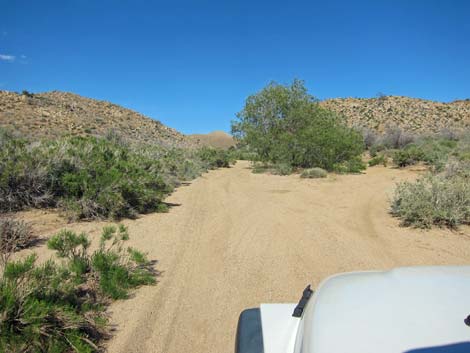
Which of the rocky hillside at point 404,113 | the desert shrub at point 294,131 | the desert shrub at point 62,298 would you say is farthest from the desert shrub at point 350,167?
the rocky hillside at point 404,113

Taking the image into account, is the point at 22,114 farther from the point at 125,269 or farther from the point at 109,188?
the point at 125,269

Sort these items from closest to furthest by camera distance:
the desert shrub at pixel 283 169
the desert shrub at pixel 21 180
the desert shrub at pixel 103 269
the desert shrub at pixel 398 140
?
1. the desert shrub at pixel 103 269
2. the desert shrub at pixel 21 180
3. the desert shrub at pixel 283 169
4. the desert shrub at pixel 398 140

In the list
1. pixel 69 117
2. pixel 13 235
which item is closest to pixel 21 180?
pixel 13 235

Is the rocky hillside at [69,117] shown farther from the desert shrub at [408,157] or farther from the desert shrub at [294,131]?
the desert shrub at [408,157]

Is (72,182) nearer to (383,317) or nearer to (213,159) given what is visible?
(383,317)

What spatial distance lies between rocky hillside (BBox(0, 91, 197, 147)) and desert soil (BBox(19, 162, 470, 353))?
77.9 ft

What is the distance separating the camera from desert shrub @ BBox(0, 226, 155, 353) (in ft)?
8.49

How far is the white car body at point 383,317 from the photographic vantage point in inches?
47.9

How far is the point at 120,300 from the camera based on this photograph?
3840mm

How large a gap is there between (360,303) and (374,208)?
25.4 feet

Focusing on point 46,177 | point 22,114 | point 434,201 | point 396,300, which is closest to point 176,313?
point 396,300

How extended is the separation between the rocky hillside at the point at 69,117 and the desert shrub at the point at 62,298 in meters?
26.0

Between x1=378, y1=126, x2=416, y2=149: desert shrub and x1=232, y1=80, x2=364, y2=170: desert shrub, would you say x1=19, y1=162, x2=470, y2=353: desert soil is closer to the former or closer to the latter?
x1=232, y1=80, x2=364, y2=170: desert shrub

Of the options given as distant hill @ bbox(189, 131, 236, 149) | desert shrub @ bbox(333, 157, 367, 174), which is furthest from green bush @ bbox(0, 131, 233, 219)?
distant hill @ bbox(189, 131, 236, 149)
